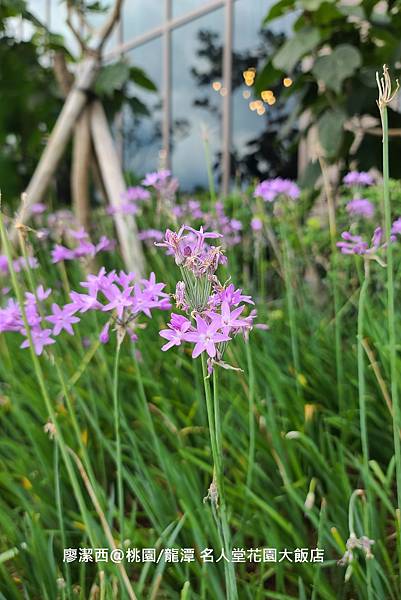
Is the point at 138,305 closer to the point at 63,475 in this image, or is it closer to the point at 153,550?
the point at 153,550

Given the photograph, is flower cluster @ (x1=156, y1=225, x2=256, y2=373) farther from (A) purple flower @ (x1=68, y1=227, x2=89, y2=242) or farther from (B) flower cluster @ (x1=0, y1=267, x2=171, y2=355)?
(A) purple flower @ (x1=68, y1=227, x2=89, y2=242)

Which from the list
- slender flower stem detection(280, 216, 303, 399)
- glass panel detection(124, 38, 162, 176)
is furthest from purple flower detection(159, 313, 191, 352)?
glass panel detection(124, 38, 162, 176)

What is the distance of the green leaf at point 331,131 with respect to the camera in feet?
5.93

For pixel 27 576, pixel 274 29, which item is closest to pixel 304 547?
pixel 27 576

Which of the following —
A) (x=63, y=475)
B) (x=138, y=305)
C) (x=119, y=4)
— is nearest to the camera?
(x=138, y=305)

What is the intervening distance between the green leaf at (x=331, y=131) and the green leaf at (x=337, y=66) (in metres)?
0.12

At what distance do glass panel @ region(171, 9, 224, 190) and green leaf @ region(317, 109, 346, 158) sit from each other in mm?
3181

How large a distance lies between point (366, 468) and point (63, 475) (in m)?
0.53

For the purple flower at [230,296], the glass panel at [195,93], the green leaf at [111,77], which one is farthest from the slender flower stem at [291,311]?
the glass panel at [195,93]

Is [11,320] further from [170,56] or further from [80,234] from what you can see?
[170,56]

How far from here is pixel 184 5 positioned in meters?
5.57

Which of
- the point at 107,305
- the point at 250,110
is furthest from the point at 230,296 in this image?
the point at 250,110

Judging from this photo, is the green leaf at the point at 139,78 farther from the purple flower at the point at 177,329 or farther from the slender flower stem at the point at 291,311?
the purple flower at the point at 177,329

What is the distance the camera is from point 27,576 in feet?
2.75
